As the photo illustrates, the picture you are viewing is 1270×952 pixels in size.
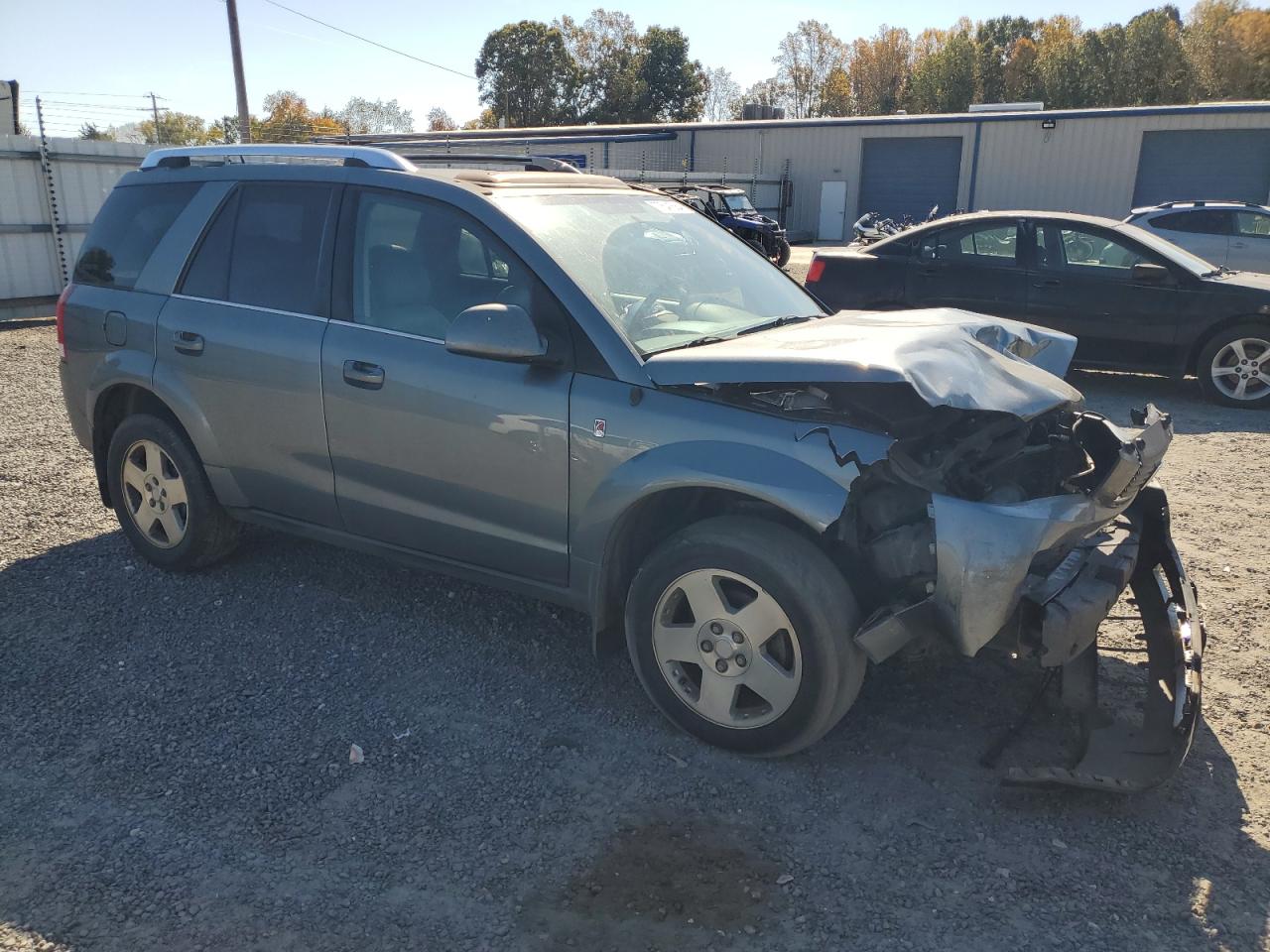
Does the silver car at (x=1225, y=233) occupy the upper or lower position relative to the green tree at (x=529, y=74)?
lower

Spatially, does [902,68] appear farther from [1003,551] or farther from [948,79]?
[1003,551]

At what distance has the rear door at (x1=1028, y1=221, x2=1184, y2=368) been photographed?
340 inches

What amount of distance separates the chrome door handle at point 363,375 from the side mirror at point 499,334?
0.54m

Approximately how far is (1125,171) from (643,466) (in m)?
33.0

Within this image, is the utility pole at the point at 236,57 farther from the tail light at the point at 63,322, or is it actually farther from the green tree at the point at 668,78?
the green tree at the point at 668,78

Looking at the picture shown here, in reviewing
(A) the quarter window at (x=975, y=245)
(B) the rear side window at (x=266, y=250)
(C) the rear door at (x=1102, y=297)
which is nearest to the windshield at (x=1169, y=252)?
(C) the rear door at (x=1102, y=297)

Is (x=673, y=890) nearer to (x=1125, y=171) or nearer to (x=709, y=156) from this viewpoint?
(x=1125, y=171)

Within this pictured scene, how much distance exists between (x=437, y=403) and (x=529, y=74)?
78374 millimetres

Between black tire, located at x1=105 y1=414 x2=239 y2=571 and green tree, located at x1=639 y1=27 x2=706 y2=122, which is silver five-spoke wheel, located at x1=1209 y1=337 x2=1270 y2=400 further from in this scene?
green tree, located at x1=639 y1=27 x2=706 y2=122

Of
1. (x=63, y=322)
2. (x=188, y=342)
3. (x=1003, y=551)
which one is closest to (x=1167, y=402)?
(x=1003, y=551)

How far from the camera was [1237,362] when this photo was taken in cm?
848

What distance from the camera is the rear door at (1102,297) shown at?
28.4 ft

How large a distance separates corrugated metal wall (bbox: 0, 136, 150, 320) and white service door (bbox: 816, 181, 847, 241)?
27343 millimetres

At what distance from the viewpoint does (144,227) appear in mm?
4734
